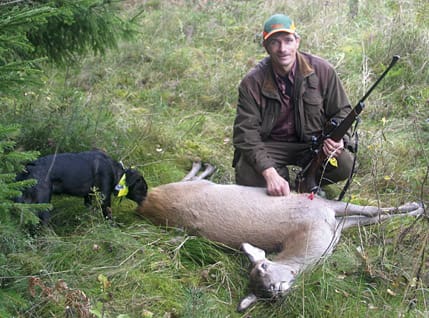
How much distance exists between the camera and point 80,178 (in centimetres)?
477

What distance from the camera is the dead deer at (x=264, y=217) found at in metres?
4.23

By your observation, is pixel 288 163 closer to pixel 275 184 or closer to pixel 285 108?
pixel 285 108

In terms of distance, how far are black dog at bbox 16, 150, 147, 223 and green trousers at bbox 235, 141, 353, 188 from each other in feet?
3.14

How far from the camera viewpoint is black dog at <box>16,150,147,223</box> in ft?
14.6

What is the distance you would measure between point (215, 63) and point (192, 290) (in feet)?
17.8

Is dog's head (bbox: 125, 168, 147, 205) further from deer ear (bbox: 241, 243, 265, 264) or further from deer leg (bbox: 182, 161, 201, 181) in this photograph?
deer ear (bbox: 241, 243, 265, 264)

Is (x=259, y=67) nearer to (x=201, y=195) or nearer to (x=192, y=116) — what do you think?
(x=201, y=195)

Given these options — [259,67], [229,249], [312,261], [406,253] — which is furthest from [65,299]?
[259,67]

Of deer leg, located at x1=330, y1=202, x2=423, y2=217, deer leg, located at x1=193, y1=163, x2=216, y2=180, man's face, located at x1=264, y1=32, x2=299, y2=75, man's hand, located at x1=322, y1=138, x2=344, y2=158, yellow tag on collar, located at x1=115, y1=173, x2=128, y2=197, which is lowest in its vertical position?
deer leg, located at x1=193, y1=163, x2=216, y2=180

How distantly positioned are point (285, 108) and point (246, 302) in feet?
6.97

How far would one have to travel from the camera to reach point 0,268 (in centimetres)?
359

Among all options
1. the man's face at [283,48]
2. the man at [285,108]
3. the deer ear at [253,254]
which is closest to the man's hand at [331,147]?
the man at [285,108]

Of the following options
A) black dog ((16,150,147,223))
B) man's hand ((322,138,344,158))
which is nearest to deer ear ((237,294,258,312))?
black dog ((16,150,147,223))

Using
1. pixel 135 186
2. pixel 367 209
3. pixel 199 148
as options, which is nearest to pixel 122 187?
pixel 135 186
